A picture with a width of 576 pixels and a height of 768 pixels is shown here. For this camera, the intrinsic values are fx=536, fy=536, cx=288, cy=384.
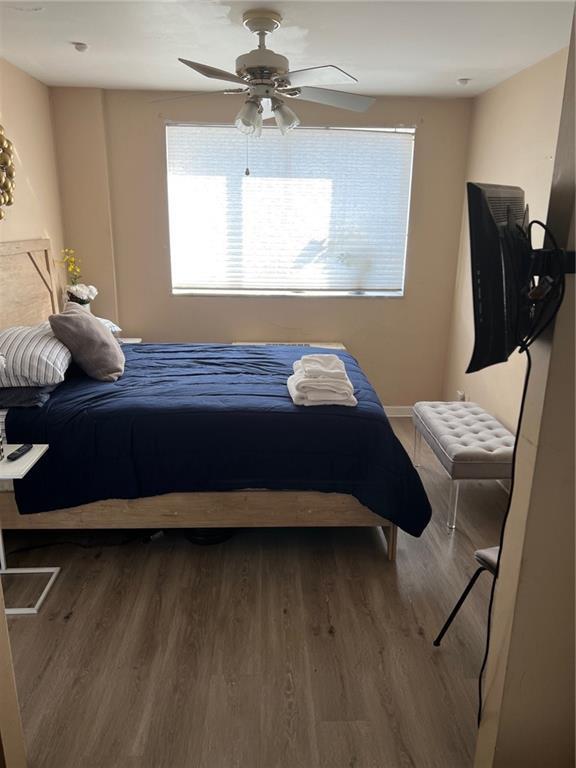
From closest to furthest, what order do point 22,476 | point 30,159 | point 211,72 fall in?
1. point 22,476
2. point 211,72
3. point 30,159

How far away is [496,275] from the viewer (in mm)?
1160

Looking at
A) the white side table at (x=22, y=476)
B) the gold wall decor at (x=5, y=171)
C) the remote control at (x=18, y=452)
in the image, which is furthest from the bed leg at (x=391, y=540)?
the gold wall decor at (x=5, y=171)

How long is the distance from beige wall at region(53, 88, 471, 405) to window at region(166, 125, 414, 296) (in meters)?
0.11

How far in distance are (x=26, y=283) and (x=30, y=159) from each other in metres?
0.91

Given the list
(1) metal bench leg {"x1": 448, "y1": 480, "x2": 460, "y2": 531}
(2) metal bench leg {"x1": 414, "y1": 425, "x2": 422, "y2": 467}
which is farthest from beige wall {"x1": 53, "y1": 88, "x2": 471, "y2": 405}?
(1) metal bench leg {"x1": 448, "y1": 480, "x2": 460, "y2": 531}

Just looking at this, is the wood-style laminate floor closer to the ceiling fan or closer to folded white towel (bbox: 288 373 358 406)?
folded white towel (bbox: 288 373 358 406)

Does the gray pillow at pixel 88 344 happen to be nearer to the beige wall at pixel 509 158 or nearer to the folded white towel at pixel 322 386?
the folded white towel at pixel 322 386

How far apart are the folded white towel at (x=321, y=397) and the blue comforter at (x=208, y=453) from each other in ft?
0.12

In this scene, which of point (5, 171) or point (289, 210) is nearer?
point (5, 171)

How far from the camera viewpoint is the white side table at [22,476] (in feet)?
6.95

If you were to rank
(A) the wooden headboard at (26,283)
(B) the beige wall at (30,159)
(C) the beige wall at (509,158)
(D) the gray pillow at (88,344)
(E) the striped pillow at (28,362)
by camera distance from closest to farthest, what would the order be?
(E) the striped pillow at (28,362)
(D) the gray pillow at (88,344)
(C) the beige wall at (509,158)
(A) the wooden headboard at (26,283)
(B) the beige wall at (30,159)

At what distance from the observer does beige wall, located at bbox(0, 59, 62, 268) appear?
→ 3400 millimetres

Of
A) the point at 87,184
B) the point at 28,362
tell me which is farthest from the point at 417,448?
the point at 87,184

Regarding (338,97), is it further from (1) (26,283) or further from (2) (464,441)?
(1) (26,283)
